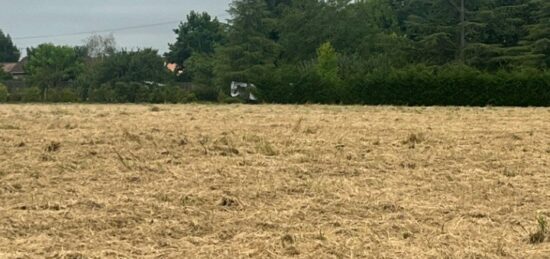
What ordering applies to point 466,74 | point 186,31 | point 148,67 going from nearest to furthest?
point 466,74
point 148,67
point 186,31

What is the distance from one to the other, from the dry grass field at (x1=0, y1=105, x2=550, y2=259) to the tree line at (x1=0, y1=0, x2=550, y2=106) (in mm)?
20614

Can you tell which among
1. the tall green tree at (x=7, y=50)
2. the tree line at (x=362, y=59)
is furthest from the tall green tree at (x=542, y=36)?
the tall green tree at (x=7, y=50)

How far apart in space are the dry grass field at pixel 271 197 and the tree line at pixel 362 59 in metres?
20.6

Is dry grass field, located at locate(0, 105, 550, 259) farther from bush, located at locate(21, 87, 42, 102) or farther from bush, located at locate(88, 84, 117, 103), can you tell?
bush, located at locate(88, 84, 117, 103)

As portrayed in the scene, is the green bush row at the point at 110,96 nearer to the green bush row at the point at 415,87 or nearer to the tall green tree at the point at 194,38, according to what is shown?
the green bush row at the point at 415,87

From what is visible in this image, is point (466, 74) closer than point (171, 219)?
No

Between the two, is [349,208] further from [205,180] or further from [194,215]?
[205,180]

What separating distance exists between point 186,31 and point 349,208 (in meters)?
63.9

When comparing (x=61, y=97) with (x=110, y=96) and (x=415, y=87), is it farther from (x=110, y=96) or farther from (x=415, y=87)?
(x=415, y=87)

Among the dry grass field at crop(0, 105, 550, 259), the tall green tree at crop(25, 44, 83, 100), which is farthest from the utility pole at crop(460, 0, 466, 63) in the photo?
the tall green tree at crop(25, 44, 83, 100)

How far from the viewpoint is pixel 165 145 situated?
26.1 feet

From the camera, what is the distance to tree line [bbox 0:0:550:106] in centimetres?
2889

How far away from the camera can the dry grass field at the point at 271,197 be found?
141 inches

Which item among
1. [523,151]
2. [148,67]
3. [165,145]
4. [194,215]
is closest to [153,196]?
[194,215]
